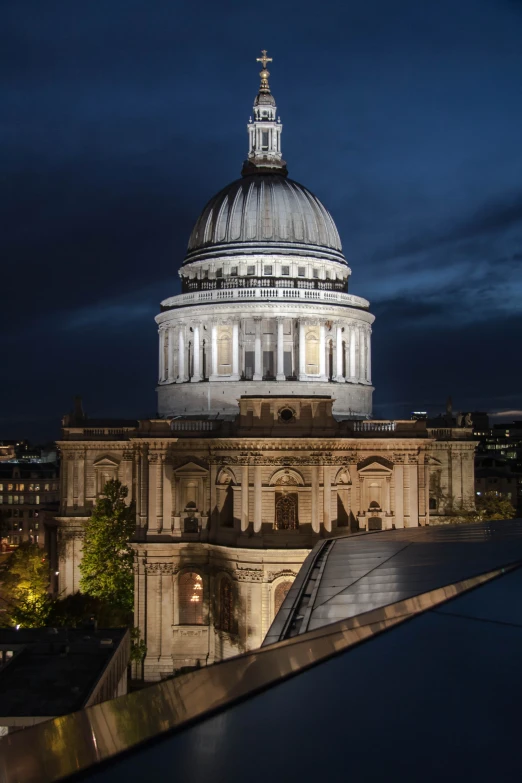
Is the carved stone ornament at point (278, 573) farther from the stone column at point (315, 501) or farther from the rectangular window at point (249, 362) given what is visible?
the rectangular window at point (249, 362)

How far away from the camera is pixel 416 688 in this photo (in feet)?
30.9

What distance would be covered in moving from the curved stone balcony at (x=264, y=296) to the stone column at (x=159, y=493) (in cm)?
1944

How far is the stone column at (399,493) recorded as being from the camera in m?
60.5

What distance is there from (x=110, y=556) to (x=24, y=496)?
7748 cm

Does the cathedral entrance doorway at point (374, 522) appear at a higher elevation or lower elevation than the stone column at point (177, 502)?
lower

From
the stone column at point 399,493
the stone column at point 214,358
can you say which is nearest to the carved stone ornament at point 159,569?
the stone column at point 399,493

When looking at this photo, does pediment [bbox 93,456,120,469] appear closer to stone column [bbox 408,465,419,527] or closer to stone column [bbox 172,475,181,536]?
stone column [bbox 172,475,181,536]

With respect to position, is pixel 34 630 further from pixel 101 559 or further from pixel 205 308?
pixel 205 308

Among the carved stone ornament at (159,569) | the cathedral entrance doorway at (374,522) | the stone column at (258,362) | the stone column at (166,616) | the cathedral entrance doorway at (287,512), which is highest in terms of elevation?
the stone column at (258,362)

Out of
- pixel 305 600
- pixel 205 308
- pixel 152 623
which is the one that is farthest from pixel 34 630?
pixel 205 308

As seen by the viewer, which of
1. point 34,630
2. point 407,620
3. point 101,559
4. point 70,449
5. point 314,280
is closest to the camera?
point 407,620

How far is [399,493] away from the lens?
6072 cm

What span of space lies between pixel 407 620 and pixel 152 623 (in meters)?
47.7

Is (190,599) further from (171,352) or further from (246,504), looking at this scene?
(171,352)
